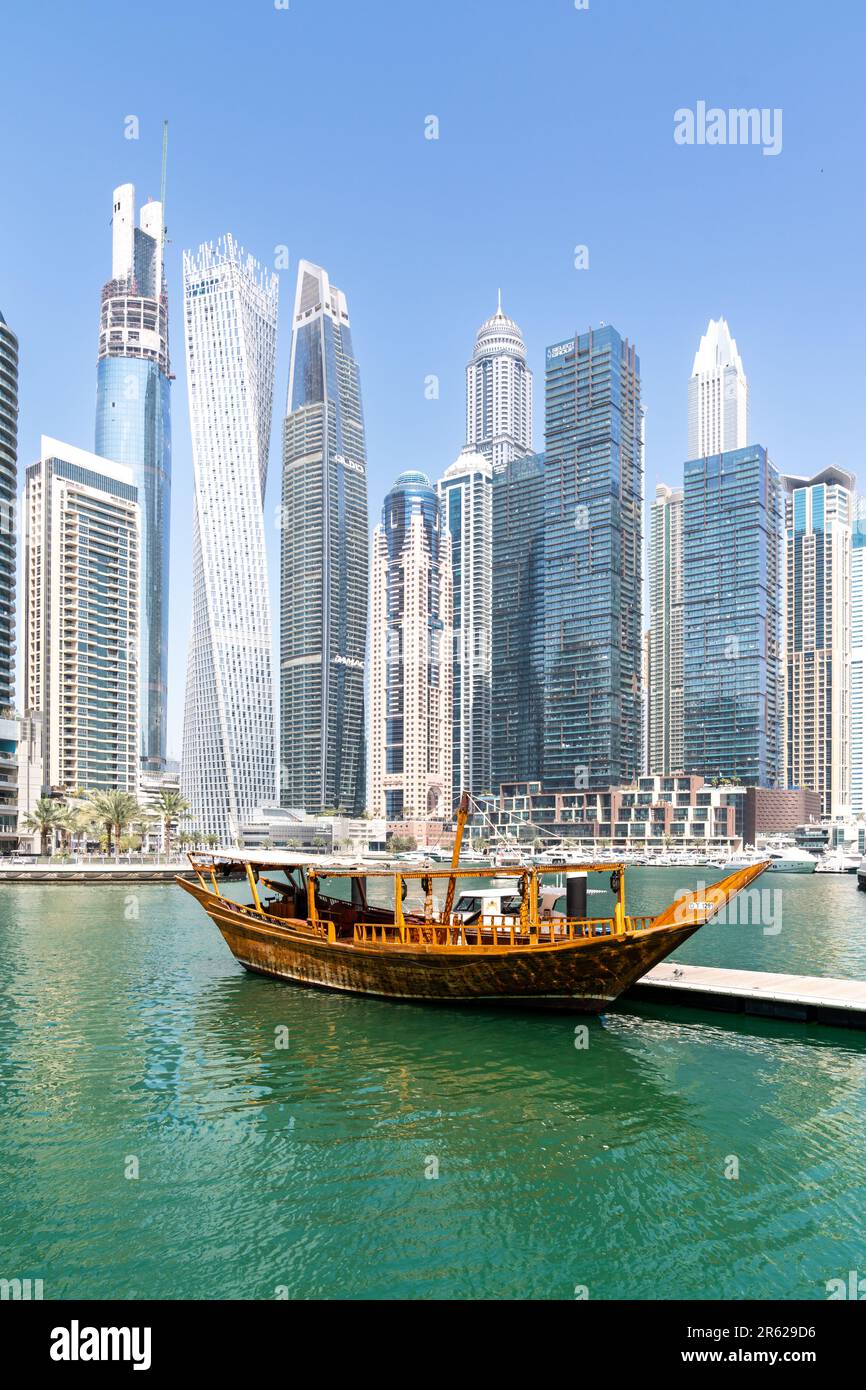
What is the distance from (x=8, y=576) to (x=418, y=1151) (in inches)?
5067

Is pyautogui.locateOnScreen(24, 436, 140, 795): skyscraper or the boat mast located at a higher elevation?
pyautogui.locateOnScreen(24, 436, 140, 795): skyscraper

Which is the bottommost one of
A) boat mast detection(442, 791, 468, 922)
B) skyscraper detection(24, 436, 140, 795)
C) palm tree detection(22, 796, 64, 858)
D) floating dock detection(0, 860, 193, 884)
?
floating dock detection(0, 860, 193, 884)

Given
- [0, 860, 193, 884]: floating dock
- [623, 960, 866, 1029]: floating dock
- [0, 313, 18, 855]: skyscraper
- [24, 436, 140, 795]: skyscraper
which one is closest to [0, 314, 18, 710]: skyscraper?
[0, 313, 18, 855]: skyscraper

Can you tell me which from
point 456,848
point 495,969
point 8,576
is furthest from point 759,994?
point 8,576

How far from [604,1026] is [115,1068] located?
51.1 feet

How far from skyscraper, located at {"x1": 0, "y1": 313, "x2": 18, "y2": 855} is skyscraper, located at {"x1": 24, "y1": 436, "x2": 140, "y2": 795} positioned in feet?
127

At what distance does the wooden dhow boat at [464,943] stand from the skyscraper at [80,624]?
14317 centimetres

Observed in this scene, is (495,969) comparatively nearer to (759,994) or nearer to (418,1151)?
(759,994)

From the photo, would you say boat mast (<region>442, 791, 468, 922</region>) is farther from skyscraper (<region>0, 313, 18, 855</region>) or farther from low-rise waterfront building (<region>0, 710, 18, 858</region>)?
skyscraper (<region>0, 313, 18, 855</region>)

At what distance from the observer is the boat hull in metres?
29.3

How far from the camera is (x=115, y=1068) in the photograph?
84.3 ft

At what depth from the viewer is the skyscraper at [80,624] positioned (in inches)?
6742

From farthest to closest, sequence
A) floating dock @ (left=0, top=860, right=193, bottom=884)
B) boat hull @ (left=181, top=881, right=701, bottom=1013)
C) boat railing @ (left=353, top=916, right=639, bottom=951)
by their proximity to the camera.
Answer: floating dock @ (left=0, top=860, right=193, bottom=884), boat railing @ (left=353, top=916, right=639, bottom=951), boat hull @ (left=181, top=881, right=701, bottom=1013)
